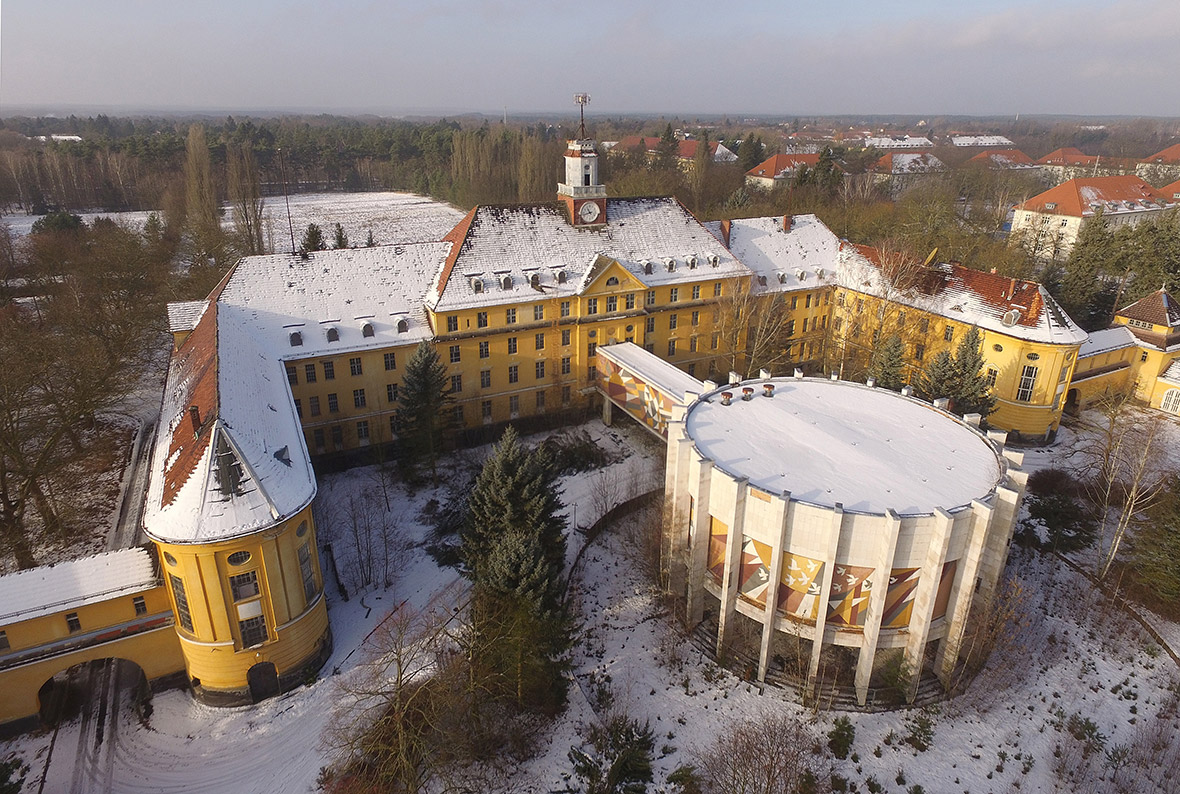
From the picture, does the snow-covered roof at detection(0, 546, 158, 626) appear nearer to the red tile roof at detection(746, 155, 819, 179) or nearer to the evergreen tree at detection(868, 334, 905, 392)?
the evergreen tree at detection(868, 334, 905, 392)

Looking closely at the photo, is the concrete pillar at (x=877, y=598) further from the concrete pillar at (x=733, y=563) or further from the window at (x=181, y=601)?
the window at (x=181, y=601)

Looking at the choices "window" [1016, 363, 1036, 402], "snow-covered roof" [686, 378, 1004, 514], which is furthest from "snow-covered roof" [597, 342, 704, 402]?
"window" [1016, 363, 1036, 402]

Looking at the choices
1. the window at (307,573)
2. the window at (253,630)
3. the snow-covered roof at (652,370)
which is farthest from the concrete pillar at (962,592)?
the window at (253,630)

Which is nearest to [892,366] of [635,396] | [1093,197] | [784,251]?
[635,396]

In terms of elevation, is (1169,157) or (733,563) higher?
(1169,157)

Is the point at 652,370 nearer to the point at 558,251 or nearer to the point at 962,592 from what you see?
the point at 558,251

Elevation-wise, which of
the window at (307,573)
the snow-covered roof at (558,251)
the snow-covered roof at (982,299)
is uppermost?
the snow-covered roof at (558,251)
